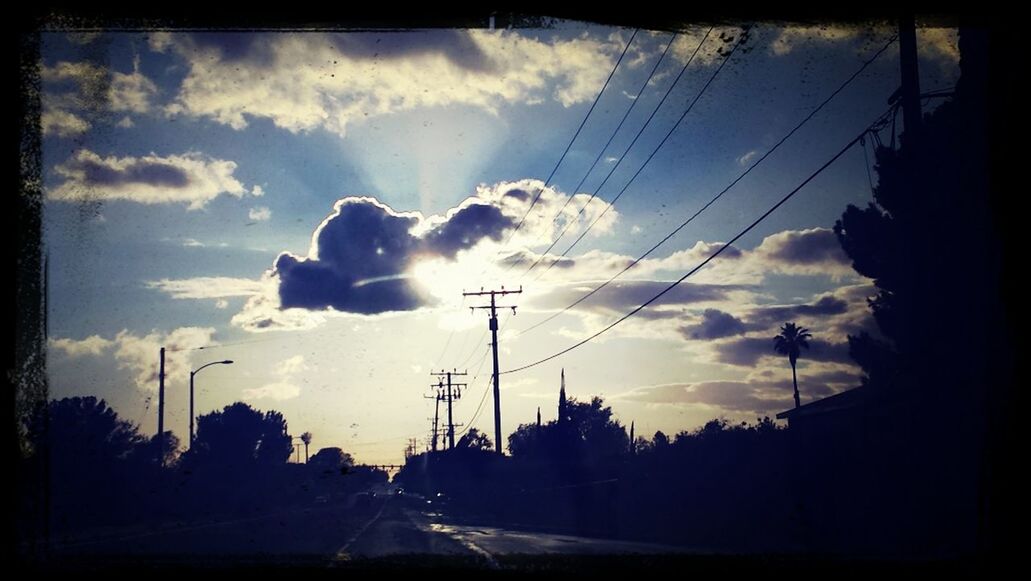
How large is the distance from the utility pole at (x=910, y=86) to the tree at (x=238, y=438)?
61.9m

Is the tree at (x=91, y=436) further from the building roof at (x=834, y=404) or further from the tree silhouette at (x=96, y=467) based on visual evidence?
the building roof at (x=834, y=404)

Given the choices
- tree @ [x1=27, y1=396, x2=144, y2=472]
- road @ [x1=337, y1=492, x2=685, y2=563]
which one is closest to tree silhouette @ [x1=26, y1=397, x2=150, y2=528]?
tree @ [x1=27, y1=396, x2=144, y2=472]

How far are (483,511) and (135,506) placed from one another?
26.0 meters

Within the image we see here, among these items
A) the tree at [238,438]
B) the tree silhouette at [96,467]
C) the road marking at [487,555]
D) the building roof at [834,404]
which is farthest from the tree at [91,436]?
the building roof at [834,404]

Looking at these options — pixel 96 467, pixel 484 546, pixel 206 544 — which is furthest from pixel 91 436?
pixel 484 546

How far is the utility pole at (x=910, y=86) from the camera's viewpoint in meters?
13.8

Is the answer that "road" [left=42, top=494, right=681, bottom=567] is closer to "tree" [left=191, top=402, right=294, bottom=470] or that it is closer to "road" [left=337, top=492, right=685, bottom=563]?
"road" [left=337, top=492, right=685, bottom=563]

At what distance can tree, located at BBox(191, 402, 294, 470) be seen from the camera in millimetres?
73137

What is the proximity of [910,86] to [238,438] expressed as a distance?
84.4 m

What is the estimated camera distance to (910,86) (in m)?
14.1

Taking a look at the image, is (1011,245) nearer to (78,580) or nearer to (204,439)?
(78,580)

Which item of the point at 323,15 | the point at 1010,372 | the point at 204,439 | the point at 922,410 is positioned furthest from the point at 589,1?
the point at 204,439

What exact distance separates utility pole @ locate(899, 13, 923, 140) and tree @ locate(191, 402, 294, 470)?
61.9 m

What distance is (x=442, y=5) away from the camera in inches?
166
